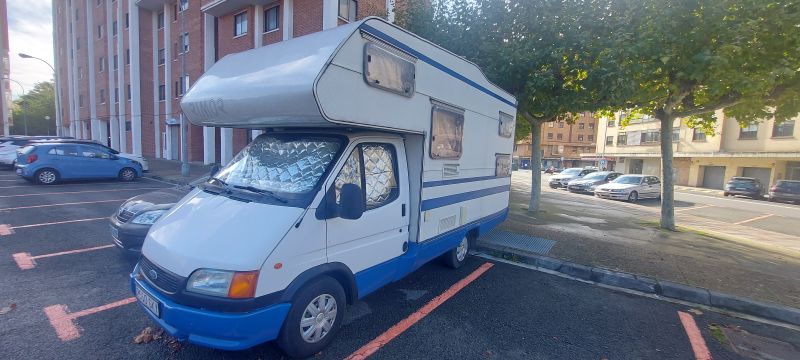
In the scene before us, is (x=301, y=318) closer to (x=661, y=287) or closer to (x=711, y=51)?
(x=661, y=287)

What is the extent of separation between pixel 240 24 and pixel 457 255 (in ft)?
65.6

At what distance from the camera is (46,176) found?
1145 centimetres

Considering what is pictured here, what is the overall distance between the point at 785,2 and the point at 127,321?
11521mm

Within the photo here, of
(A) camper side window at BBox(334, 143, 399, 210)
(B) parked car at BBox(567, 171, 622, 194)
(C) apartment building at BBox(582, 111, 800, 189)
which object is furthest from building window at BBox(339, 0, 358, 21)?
(C) apartment building at BBox(582, 111, 800, 189)

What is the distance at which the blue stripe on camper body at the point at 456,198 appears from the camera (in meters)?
4.18

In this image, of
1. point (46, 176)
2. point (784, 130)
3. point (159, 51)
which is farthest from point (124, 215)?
point (784, 130)

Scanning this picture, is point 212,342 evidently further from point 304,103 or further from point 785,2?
point 785,2

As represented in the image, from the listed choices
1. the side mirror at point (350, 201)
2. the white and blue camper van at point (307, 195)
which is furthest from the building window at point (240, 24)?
the side mirror at point (350, 201)

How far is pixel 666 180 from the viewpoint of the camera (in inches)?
366

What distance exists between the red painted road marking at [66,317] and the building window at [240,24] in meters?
19.0

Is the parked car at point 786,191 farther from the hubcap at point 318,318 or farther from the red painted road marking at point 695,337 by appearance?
the hubcap at point 318,318

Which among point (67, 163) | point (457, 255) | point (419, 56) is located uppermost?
point (419, 56)

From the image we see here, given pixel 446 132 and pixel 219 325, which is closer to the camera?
pixel 219 325

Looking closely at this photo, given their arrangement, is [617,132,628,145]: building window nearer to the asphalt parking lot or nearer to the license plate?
the asphalt parking lot
